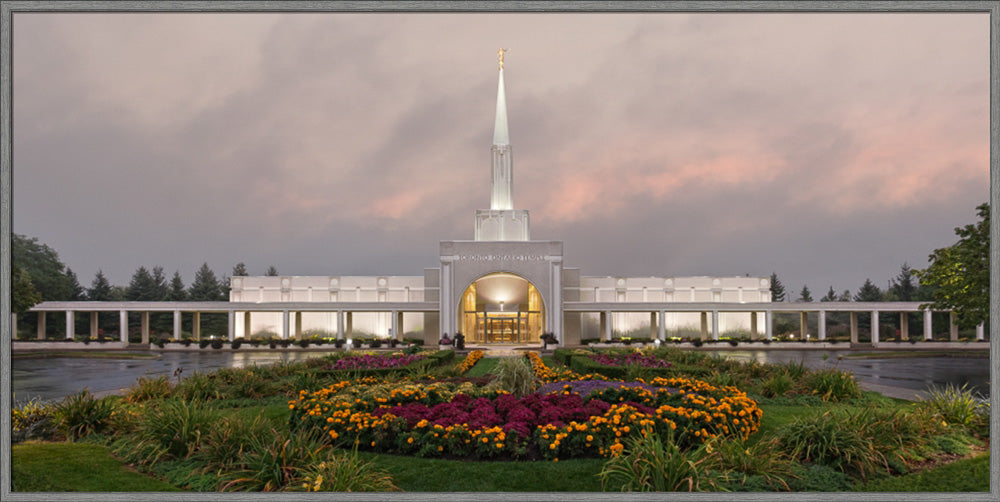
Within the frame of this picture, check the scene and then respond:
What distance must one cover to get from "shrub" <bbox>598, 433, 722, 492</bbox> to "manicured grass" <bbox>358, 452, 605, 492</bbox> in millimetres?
382

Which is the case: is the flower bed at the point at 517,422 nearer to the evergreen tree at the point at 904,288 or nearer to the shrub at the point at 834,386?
the shrub at the point at 834,386

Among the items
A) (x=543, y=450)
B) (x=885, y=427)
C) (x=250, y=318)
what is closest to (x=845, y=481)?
(x=885, y=427)

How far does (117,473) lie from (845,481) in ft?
28.3

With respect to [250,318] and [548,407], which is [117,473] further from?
[250,318]

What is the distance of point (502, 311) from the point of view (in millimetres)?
43344

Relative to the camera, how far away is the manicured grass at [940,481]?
6.75m

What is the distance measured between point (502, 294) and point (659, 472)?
39.2 m

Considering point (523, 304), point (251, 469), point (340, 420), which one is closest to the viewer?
point (251, 469)

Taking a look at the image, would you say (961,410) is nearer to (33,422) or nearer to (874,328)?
(33,422)

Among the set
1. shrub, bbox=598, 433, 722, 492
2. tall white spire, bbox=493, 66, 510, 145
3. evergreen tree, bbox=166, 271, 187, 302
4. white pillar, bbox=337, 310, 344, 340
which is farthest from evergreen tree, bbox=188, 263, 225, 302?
shrub, bbox=598, 433, 722, 492

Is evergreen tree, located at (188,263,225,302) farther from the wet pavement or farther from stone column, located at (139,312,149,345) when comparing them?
the wet pavement

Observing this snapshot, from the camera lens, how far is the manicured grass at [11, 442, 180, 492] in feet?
21.8

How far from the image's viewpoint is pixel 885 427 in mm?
7730

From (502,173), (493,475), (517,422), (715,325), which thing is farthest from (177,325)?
(493,475)
